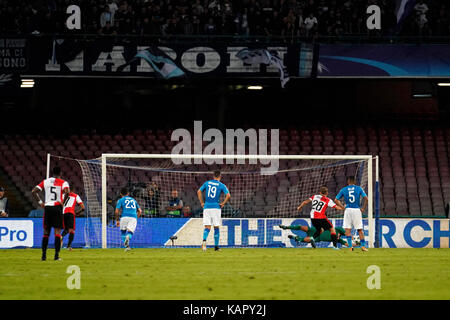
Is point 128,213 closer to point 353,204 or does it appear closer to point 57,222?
point 57,222

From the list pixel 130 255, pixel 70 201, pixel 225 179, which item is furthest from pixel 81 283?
pixel 225 179

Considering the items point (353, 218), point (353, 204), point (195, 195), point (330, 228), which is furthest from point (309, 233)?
point (195, 195)

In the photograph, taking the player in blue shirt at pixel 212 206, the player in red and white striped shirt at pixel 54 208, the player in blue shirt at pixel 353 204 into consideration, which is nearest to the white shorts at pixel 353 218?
the player in blue shirt at pixel 353 204

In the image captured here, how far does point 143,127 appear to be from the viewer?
30.0m

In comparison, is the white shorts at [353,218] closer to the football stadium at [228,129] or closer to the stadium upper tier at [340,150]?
the football stadium at [228,129]

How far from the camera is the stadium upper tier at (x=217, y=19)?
26438mm

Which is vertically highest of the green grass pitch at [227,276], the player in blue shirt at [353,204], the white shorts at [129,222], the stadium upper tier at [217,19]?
the stadium upper tier at [217,19]

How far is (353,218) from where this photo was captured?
19.0 m

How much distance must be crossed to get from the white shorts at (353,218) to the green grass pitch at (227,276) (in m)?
2.29

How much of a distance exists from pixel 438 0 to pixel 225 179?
1138cm

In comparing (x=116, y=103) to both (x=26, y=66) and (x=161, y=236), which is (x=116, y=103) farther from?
(x=161, y=236)

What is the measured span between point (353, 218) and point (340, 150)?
9.54m

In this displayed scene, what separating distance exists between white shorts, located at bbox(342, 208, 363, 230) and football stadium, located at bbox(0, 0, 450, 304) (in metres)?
0.05

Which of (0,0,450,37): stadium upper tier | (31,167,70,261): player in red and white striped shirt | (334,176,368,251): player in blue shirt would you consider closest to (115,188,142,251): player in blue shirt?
(31,167,70,261): player in red and white striped shirt
